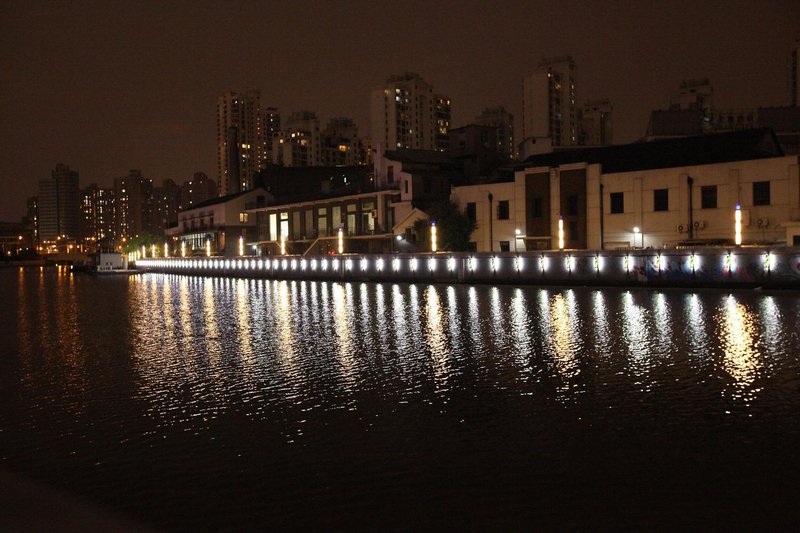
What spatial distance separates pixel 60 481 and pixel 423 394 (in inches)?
243

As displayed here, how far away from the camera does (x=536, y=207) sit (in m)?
56.6

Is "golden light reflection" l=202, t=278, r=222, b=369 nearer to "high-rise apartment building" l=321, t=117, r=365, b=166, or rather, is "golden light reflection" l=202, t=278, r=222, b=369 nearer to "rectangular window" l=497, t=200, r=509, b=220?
"rectangular window" l=497, t=200, r=509, b=220

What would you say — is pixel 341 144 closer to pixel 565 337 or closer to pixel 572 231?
pixel 572 231

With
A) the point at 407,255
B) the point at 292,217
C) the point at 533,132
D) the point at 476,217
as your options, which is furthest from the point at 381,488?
the point at 533,132

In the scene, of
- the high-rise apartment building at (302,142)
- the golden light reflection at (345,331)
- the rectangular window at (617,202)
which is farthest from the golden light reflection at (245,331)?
the high-rise apartment building at (302,142)

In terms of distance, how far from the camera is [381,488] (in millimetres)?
8102

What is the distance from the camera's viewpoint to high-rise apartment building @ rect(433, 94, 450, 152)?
602 ft

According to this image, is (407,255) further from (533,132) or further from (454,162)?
(533,132)

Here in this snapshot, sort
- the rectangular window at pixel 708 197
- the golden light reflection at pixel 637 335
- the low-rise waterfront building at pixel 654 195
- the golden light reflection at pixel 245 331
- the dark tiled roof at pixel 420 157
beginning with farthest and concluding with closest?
the dark tiled roof at pixel 420 157 < the rectangular window at pixel 708 197 < the low-rise waterfront building at pixel 654 195 < the golden light reflection at pixel 245 331 < the golden light reflection at pixel 637 335

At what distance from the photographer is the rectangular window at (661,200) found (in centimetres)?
4972

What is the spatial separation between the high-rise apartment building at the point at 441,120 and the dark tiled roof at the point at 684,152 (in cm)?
12478

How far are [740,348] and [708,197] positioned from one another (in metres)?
33.5

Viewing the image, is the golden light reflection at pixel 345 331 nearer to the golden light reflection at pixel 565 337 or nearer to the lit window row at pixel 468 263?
the golden light reflection at pixel 565 337

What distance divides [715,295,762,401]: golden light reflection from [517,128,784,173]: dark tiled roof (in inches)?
1015
